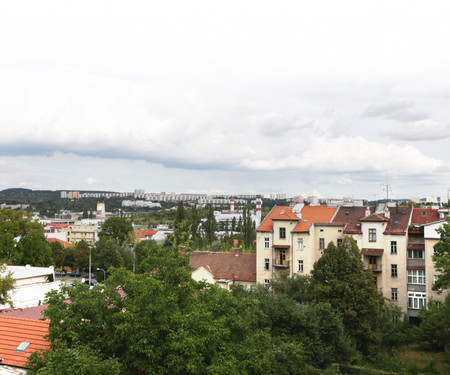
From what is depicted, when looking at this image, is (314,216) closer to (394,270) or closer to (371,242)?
(371,242)

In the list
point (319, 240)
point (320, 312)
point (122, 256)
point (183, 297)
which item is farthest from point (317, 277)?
point (122, 256)

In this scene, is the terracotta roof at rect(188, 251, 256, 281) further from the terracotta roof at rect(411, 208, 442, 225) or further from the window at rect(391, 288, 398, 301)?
the terracotta roof at rect(411, 208, 442, 225)

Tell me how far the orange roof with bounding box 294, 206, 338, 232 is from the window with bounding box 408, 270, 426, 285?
9.42 meters

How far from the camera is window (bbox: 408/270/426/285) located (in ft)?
129

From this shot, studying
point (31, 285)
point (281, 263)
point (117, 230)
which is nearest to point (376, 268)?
point (281, 263)

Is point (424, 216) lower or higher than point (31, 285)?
higher

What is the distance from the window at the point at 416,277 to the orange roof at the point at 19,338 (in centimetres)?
3279

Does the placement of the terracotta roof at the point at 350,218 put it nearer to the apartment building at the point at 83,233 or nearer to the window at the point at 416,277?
the window at the point at 416,277

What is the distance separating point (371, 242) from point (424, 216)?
24.6 feet

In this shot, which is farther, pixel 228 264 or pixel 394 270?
pixel 228 264

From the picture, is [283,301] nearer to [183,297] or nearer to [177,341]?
[183,297]

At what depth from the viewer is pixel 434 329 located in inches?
1305

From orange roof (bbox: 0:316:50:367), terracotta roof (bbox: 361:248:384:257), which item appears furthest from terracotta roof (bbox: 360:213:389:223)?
orange roof (bbox: 0:316:50:367)

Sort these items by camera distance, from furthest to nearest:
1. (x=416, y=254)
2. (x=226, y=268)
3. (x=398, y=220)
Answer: (x=226, y=268) → (x=398, y=220) → (x=416, y=254)
